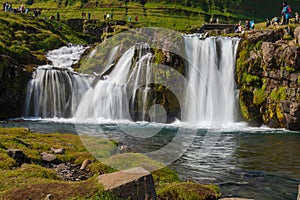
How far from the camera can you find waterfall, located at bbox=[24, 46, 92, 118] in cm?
4681

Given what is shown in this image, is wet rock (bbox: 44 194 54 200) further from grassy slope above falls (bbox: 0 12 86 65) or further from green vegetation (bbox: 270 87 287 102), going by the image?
grassy slope above falls (bbox: 0 12 86 65)

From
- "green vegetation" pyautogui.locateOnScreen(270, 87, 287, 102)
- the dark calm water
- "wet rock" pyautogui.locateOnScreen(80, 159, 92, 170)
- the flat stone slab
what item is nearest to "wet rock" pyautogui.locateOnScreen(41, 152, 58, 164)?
"wet rock" pyautogui.locateOnScreen(80, 159, 92, 170)

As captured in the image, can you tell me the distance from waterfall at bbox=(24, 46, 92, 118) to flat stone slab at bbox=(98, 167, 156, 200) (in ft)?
128

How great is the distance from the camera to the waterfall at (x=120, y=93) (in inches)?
1773

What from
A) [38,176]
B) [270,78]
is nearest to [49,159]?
[38,176]

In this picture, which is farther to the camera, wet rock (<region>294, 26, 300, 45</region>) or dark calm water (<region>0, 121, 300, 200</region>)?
wet rock (<region>294, 26, 300, 45</region>)

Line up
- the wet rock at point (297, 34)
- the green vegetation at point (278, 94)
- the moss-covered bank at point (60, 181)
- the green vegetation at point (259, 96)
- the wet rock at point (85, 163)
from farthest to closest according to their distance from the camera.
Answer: the green vegetation at point (259, 96) → the wet rock at point (297, 34) → the green vegetation at point (278, 94) → the wet rock at point (85, 163) → the moss-covered bank at point (60, 181)

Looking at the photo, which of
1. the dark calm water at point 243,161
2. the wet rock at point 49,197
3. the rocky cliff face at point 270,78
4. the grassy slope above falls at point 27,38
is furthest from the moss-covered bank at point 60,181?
the grassy slope above falls at point 27,38

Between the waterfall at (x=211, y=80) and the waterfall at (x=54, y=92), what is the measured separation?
53.0 feet

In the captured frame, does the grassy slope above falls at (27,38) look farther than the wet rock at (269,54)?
Yes

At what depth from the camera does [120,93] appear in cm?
4547

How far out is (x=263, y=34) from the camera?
138ft

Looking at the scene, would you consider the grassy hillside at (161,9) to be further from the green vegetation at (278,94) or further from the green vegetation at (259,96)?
the green vegetation at (278,94)

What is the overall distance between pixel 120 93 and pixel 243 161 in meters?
27.6
